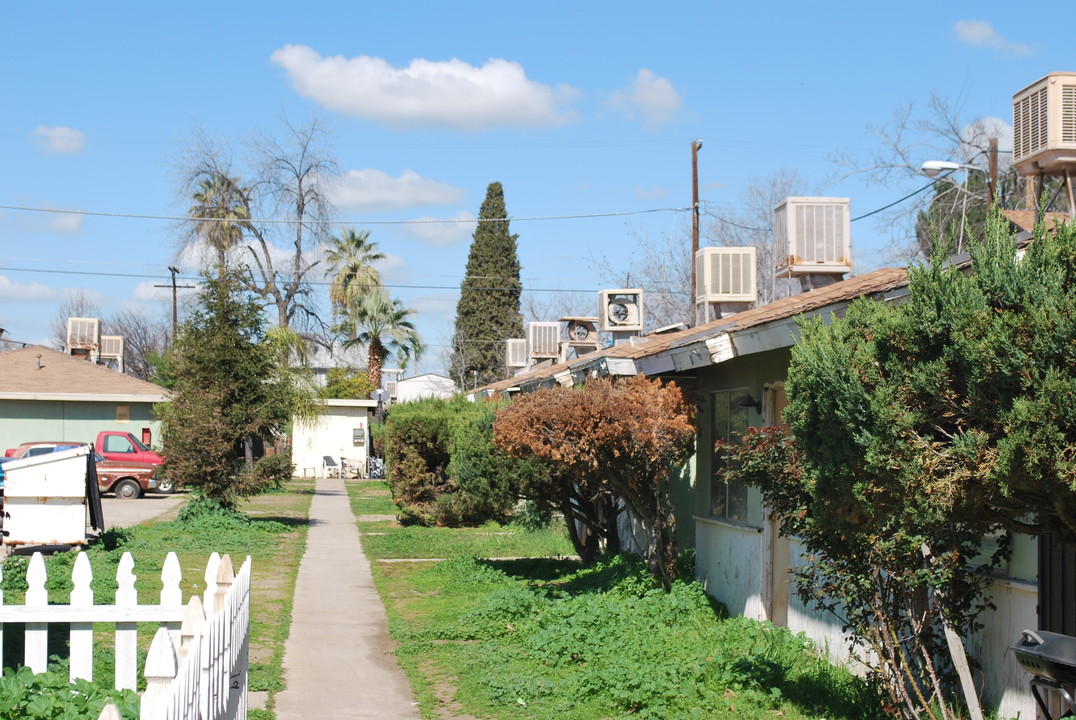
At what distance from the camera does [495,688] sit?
27.2 ft

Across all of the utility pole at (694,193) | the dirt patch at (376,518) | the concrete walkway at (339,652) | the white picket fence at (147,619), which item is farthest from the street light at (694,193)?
the white picket fence at (147,619)

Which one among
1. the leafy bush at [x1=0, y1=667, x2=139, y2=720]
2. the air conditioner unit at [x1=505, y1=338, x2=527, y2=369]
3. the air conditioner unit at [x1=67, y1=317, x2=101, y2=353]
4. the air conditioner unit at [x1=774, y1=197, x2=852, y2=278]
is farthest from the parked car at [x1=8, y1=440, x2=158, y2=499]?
the leafy bush at [x1=0, y1=667, x2=139, y2=720]

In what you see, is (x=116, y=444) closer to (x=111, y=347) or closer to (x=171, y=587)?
(x=111, y=347)

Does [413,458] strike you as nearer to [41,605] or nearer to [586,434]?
[586,434]

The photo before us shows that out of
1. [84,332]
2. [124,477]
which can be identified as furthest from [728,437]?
[84,332]

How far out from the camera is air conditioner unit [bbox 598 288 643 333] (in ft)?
71.5

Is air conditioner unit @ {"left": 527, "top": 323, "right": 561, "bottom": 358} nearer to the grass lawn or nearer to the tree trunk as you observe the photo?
the tree trunk

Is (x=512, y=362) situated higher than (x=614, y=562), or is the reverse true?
(x=512, y=362)

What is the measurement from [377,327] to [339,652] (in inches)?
1407

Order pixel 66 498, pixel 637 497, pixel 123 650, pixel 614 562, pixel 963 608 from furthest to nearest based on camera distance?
1. pixel 66 498
2. pixel 614 562
3. pixel 637 497
4. pixel 963 608
5. pixel 123 650

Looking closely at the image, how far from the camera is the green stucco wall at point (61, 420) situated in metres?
35.6

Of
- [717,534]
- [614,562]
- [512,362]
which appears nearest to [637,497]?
[717,534]

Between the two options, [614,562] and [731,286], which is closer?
[614,562]

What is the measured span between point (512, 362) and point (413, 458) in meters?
12.9
